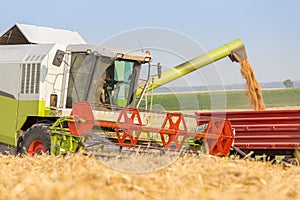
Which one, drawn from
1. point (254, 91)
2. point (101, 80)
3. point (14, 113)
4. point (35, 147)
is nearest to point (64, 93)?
point (101, 80)

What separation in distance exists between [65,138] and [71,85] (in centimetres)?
194

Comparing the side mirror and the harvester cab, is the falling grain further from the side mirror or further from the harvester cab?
the side mirror

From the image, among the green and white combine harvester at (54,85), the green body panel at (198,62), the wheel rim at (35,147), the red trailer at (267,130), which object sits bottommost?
the wheel rim at (35,147)

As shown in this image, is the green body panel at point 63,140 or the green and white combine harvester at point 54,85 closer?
the green body panel at point 63,140

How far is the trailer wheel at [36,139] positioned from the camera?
920 centimetres

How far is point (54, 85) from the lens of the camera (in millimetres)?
10250

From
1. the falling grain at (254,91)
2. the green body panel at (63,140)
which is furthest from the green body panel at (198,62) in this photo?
the green body panel at (63,140)

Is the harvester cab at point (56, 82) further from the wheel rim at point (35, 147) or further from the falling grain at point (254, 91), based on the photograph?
the falling grain at point (254, 91)

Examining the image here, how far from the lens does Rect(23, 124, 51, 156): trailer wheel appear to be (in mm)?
9202

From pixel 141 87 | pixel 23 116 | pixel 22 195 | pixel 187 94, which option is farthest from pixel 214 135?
pixel 22 195

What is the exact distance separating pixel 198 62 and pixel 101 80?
354cm

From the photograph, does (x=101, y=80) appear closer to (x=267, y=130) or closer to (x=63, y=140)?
(x=63, y=140)

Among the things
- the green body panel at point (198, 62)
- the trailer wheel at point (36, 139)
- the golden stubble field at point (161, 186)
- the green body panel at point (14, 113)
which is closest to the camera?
the golden stubble field at point (161, 186)

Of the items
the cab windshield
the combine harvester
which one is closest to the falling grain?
the combine harvester
